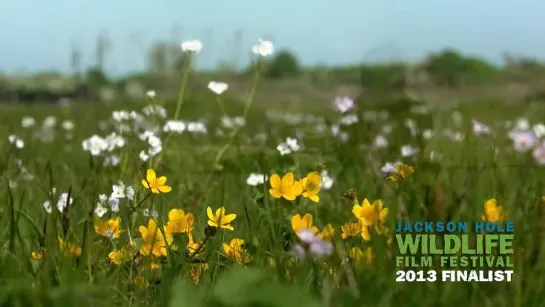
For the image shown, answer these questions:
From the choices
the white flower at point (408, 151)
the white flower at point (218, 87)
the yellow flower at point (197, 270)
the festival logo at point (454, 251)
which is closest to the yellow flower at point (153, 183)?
the yellow flower at point (197, 270)

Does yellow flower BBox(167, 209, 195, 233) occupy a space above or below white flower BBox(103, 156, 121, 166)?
above

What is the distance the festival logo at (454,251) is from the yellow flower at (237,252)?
1.23 ft

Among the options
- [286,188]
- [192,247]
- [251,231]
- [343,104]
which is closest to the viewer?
[192,247]

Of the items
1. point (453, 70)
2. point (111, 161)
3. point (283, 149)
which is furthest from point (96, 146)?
point (453, 70)

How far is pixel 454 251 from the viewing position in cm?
181

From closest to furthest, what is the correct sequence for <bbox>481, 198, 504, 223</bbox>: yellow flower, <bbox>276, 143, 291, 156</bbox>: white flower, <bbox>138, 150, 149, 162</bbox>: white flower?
<bbox>481, 198, 504, 223</bbox>: yellow flower, <bbox>138, 150, 149, 162</bbox>: white flower, <bbox>276, 143, 291, 156</bbox>: white flower

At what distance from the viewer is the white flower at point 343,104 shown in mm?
3721

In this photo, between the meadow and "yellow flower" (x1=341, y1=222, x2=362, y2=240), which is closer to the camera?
the meadow

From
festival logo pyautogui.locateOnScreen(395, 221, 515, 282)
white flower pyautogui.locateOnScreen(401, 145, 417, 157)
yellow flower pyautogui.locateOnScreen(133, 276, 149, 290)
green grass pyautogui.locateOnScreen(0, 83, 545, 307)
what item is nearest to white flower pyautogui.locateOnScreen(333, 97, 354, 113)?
green grass pyautogui.locateOnScreen(0, 83, 545, 307)

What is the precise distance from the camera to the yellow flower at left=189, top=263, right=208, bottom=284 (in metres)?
1.78

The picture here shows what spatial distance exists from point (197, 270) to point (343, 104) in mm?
2076

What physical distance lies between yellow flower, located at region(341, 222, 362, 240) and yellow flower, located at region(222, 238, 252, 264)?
0.25 meters

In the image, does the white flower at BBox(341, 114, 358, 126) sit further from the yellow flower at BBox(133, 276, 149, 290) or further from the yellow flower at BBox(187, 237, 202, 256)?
the yellow flower at BBox(133, 276, 149, 290)

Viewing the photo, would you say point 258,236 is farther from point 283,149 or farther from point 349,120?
point 349,120
